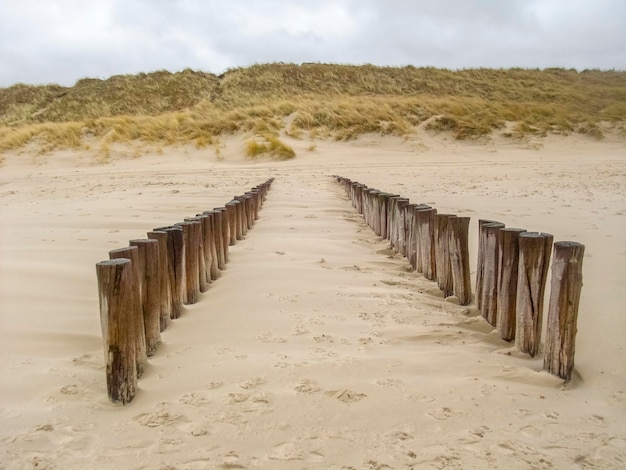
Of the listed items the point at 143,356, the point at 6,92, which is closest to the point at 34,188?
the point at 143,356

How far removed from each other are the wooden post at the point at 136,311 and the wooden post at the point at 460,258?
2.09m

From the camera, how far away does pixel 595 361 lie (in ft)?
9.08

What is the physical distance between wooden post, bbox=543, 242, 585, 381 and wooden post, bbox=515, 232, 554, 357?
207 mm

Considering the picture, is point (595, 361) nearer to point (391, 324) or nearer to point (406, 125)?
point (391, 324)

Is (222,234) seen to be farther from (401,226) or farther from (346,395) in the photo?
(346,395)

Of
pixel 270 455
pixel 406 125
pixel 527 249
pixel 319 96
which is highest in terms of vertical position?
pixel 319 96

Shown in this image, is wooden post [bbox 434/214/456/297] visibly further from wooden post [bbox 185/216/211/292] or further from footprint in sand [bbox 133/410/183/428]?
footprint in sand [bbox 133/410/183/428]

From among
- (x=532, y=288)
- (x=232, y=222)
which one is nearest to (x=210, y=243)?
(x=232, y=222)

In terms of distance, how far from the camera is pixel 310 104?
28.0 metres

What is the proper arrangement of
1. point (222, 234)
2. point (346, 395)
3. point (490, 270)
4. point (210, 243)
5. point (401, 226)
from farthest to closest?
point (401, 226) → point (222, 234) → point (210, 243) → point (490, 270) → point (346, 395)

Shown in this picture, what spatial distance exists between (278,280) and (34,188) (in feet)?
39.3

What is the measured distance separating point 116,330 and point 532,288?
1.95 meters

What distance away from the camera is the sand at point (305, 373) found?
2035 millimetres

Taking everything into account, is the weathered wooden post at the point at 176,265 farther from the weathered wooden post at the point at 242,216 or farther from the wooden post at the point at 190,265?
the weathered wooden post at the point at 242,216
